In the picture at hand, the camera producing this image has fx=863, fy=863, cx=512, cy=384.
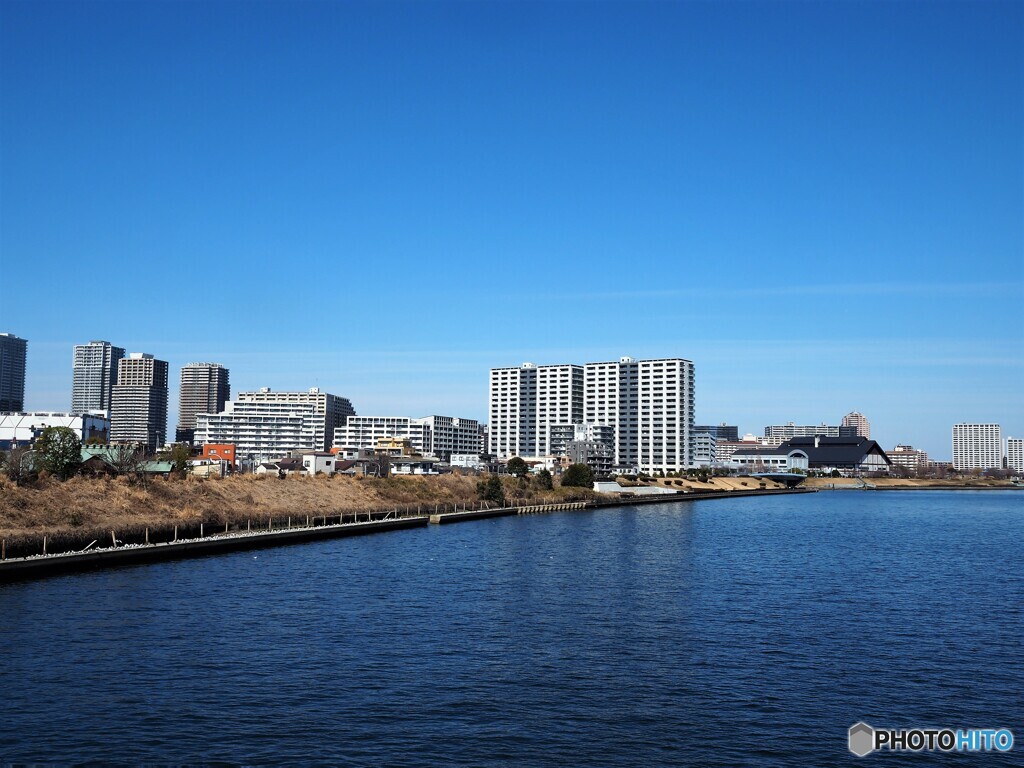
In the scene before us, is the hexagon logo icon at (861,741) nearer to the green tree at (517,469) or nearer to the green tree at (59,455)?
the green tree at (59,455)

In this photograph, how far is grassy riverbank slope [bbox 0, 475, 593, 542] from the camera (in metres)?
65.1

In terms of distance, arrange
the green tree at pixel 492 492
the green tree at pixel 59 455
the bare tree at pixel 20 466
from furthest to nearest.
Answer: the green tree at pixel 492 492
the green tree at pixel 59 455
the bare tree at pixel 20 466

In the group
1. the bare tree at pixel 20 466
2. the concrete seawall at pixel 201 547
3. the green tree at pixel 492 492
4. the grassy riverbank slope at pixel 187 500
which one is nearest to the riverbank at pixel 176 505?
the grassy riverbank slope at pixel 187 500

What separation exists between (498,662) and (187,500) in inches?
2306

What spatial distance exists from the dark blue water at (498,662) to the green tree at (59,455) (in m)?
28.3

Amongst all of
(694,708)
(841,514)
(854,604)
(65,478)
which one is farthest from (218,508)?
(841,514)

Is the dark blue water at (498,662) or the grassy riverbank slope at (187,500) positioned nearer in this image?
the dark blue water at (498,662)

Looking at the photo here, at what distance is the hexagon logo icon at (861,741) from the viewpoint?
989 inches

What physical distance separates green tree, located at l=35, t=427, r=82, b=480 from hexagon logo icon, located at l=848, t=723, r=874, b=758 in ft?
248

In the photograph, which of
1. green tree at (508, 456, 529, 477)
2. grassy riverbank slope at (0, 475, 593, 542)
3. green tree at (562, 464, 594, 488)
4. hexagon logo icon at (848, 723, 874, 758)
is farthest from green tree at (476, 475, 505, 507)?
hexagon logo icon at (848, 723, 874, 758)

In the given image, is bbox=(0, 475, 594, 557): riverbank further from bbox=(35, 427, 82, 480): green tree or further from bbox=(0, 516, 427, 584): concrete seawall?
bbox=(35, 427, 82, 480): green tree

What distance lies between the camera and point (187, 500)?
84062 mm

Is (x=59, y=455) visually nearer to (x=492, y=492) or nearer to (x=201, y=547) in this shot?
(x=201, y=547)

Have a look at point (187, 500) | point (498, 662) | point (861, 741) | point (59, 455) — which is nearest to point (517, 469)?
point (187, 500)
